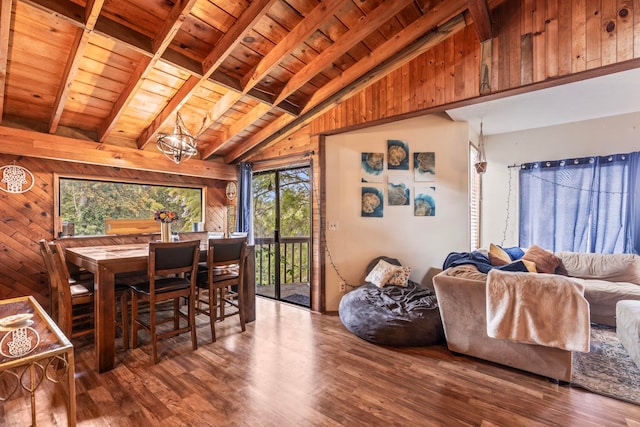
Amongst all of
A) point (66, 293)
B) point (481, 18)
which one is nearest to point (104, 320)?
point (66, 293)

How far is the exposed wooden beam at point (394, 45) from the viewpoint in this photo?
91.7 inches

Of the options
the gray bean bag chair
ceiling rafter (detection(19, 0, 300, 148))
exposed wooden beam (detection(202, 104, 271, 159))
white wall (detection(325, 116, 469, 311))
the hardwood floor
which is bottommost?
the hardwood floor

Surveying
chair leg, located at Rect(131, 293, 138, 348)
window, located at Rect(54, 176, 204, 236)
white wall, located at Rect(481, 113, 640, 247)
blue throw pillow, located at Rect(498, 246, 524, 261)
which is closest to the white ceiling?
white wall, located at Rect(481, 113, 640, 247)

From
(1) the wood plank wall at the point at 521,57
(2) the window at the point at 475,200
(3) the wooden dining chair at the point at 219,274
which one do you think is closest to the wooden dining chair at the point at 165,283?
(3) the wooden dining chair at the point at 219,274

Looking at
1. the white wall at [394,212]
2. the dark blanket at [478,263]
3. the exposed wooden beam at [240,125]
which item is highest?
the exposed wooden beam at [240,125]

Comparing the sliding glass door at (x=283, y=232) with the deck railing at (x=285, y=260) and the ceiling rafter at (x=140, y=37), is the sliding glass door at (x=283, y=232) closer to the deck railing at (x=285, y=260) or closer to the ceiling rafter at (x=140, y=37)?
the deck railing at (x=285, y=260)

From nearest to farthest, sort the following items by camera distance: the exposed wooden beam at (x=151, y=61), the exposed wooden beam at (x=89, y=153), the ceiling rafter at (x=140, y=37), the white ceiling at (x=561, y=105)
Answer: the ceiling rafter at (x=140, y=37) → the exposed wooden beam at (x=151, y=61) → the exposed wooden beam at (x=89, y=153) → the white ceiling at (x=561, y=105)

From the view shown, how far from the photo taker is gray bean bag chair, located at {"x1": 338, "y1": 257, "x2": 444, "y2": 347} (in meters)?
2.71

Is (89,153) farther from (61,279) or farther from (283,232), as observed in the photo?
(283,232)

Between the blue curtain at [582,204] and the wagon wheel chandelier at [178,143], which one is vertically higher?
the wagon wheel chandelier at [178,143]

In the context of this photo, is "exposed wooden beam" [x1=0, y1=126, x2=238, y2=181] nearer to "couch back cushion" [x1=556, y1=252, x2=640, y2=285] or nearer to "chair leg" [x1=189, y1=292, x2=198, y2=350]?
"chair leg" [x1=189, y1=292, x2=198, y2=350]

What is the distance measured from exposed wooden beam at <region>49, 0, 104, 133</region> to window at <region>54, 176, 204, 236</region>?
884mm

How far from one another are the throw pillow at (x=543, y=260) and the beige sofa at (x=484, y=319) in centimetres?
43

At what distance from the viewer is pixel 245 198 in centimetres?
471
